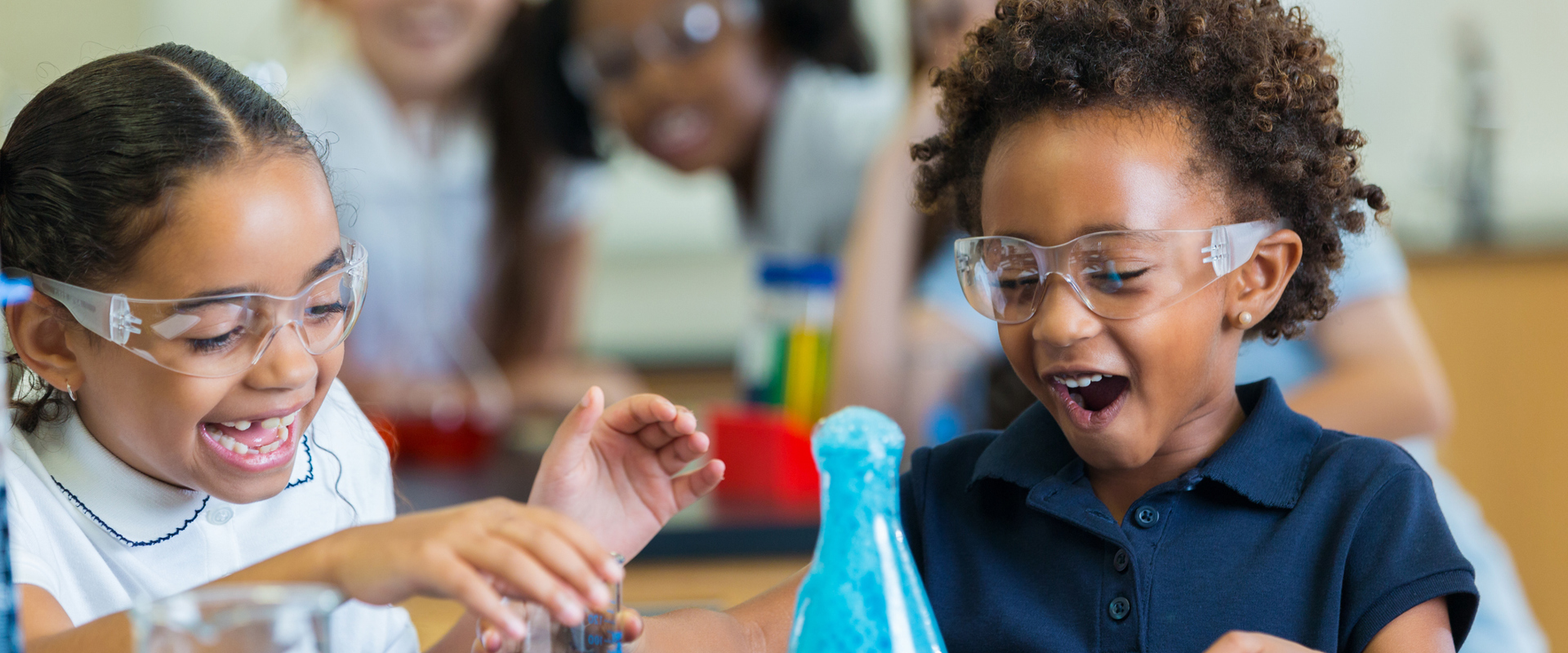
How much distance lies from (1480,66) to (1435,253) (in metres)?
0.52

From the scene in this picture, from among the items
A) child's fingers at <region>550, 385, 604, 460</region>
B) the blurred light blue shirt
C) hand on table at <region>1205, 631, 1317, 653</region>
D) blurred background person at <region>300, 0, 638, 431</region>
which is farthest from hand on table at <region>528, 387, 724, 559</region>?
blurred background person at <region>300, 0, 638, 431</region>

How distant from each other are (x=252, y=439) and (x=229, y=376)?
0.05 m

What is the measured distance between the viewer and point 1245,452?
2.67ft

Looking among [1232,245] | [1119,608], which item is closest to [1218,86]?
[1232,245]

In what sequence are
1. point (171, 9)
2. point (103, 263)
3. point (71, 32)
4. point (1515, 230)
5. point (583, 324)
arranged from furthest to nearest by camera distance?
1. point (583, 324)
2. point (171, 9)
3. point (1515, 230)
4. point (71, 32)
5. point (103, 263)

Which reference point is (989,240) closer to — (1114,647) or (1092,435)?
(1092,435)

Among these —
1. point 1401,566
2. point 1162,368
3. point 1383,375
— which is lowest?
point 1383,375

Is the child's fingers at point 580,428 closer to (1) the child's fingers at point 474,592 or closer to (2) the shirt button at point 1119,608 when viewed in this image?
(1) the child's fingers at point 474,592

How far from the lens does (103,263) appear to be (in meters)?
0.73

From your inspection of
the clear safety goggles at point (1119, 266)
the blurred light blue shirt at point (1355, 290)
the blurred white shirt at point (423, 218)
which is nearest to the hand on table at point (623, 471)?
the clear safety goggles at point (1119, 266)

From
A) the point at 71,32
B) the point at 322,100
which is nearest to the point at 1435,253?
the point at 322,100

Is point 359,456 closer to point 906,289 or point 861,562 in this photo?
point 861,562

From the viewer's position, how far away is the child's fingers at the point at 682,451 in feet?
2.56

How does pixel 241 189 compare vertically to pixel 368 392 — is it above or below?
above
